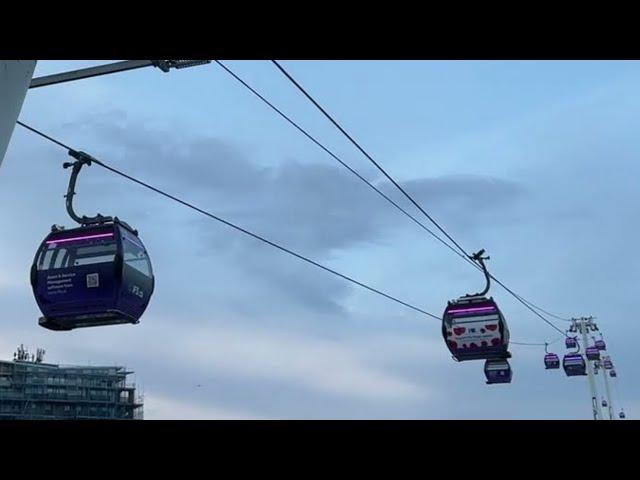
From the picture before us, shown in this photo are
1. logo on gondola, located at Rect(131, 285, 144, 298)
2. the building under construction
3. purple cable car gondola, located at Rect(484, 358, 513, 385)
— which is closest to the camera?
logo on gondola, located at Rect(131, 285, 144, 298)

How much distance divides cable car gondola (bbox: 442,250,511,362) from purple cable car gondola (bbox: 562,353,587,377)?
1474 cm

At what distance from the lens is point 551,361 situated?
2877 cm

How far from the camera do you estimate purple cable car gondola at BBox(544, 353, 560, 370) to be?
28656 mm

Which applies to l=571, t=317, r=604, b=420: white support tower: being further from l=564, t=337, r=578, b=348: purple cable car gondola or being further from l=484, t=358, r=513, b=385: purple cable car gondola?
l=484, t=358, r=513, b=385: purple cable car gondola

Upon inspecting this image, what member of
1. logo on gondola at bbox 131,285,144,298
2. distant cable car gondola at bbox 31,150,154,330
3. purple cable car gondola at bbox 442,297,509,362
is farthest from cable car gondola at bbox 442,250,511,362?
logo on gondola at bbox 131,285,144,298

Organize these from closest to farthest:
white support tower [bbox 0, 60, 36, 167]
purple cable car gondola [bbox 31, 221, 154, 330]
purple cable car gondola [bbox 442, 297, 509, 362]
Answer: white support tower [bbox 0, 60, 36, 167]
purple cable car gondola [bbox 31, 221, 154, 330]
purple cable car gondola [bbox 442, 297, 509, 362]

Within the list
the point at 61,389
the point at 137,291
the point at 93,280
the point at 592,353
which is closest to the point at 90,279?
the point at 93,280

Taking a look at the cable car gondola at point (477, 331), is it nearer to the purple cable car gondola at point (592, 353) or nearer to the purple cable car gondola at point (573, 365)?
the purple cable car gondola at point (573, 365)

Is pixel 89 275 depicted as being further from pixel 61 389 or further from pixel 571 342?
pixel 61 389

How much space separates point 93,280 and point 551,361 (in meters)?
25.4

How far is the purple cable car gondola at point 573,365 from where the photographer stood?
26.8 meters
